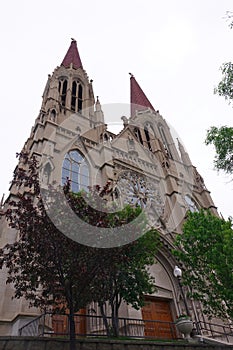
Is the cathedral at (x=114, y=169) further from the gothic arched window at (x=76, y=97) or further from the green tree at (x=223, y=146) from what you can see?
the green tree at (x=223, y=146)

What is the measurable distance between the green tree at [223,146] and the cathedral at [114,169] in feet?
18.2

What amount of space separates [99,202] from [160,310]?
9394 millimetres

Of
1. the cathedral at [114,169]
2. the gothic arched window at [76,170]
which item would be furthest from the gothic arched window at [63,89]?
the gothic arched window at [76,170]

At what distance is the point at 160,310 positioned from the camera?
14383mm

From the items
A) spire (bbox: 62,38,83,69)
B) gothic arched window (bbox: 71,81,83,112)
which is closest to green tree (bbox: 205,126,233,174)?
gothic arched window (bbox: 71,81,83,112)

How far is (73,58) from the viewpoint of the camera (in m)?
33.2

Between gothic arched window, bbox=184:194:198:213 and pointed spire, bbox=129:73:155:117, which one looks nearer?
gothic arched window, bbox=184:194:198:213

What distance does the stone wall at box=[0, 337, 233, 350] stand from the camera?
21.1 ft

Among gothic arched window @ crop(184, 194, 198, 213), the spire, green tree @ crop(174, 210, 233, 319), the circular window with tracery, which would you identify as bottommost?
green tree @ crop(174, 210, 233, 319)

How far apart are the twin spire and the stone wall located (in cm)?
2789

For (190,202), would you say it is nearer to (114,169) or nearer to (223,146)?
(114,169)

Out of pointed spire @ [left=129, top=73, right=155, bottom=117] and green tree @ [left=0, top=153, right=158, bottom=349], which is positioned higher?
pointed spire @ [left=129, top=73, right=155, bottom=117]

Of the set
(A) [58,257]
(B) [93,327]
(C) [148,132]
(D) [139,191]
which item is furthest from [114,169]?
(A) [58,257]

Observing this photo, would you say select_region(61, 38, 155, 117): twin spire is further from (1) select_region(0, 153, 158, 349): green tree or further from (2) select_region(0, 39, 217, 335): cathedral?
(1) select_region(0, 153, 158, 349): green tree
